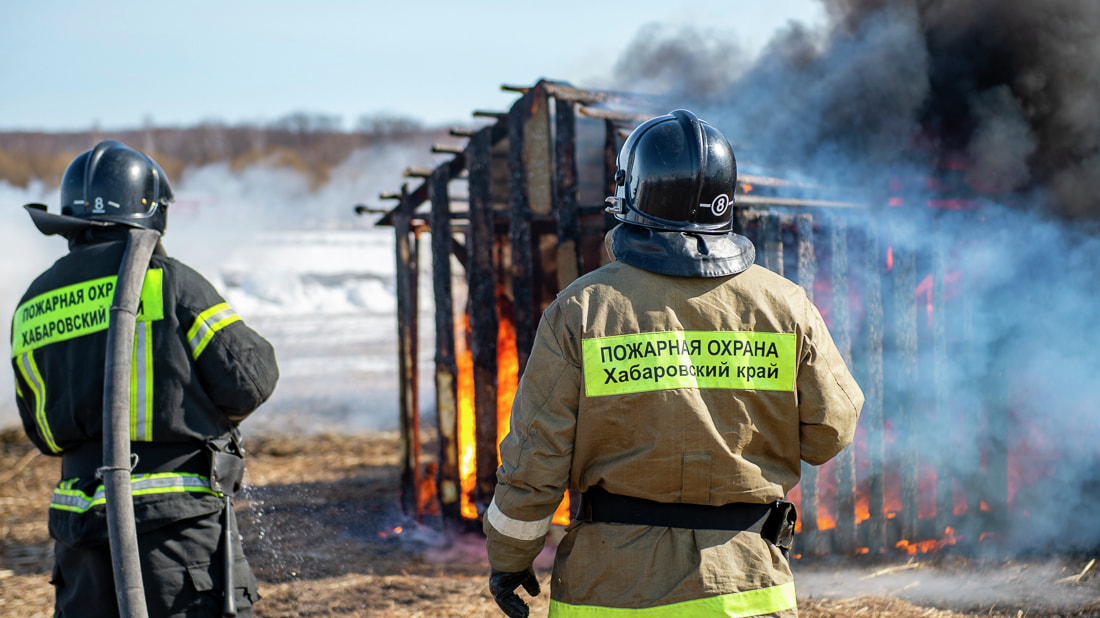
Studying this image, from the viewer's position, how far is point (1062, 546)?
5426 millimetres

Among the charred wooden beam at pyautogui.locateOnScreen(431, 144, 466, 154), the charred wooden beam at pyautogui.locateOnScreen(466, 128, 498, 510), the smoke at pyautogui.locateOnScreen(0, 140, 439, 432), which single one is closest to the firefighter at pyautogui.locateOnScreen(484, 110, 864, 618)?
the charred wooden beam at pyautogui.locateOnScreen(466, 128, 498, 510)

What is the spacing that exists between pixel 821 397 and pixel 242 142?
246 ft

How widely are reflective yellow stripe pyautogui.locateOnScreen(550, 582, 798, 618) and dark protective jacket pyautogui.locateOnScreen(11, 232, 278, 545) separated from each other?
153 cm

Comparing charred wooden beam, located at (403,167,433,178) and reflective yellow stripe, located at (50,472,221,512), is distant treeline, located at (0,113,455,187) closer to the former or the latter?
charred wooden beam, located at (403,167,433,178)

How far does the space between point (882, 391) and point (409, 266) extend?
3894mm

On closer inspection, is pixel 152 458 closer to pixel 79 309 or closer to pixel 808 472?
pixel 79 309

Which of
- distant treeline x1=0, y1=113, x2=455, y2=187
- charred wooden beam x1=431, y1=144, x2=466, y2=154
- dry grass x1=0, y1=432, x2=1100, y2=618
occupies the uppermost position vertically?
distant treeline x1=0, y1=113, x2=455, y2=187

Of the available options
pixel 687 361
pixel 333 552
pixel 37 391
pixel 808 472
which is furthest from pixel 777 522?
pixel 333 552

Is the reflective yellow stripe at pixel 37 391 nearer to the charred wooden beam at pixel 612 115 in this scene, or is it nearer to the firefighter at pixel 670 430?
the firefighter at pixel 670 430

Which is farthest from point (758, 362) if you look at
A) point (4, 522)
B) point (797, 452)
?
point (4, 522)

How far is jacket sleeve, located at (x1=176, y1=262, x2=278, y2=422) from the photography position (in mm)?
2887

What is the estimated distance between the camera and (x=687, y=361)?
6.80 feet

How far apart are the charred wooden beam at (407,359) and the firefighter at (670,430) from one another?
15.2 feet

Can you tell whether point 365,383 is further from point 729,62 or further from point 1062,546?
point 1062,546
